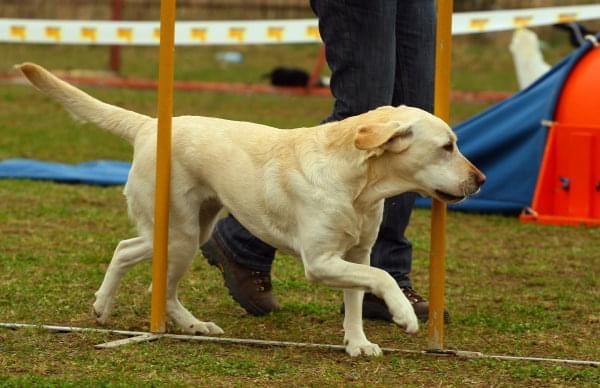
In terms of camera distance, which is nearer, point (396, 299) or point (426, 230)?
Result: point (396, 299)

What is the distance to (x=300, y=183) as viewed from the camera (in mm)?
3895

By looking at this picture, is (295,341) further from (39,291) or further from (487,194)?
(487,194)

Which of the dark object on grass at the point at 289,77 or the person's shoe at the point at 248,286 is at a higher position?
the person's shoe at the point at 248,286

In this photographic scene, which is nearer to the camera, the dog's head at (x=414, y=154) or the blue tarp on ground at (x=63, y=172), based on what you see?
the dog's head at (x=414, y=154)

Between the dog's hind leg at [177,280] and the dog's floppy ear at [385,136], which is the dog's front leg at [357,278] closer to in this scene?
the dog's floppy ear at [385,136]

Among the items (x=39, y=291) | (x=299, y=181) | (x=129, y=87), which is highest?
(x=299, y=181)

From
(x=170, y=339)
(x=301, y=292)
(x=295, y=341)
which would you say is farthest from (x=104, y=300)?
(x=301, y=292)

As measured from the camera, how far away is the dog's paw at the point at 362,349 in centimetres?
397

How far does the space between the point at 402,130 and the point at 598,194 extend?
3804 millimetres

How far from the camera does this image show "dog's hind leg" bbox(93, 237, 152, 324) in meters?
4.38

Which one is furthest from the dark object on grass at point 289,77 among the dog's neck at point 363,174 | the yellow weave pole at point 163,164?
the dog's neck at point 363,174

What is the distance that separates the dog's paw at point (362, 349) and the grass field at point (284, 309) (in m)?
0.07

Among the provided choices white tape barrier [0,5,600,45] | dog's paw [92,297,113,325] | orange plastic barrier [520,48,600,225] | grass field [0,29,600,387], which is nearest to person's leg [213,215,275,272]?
grass field [0,29,600,387]

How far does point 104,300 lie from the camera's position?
4379mm
